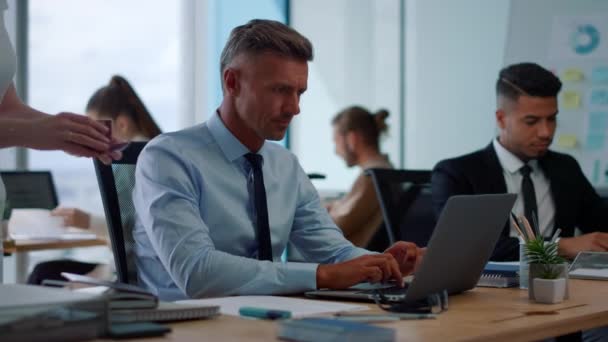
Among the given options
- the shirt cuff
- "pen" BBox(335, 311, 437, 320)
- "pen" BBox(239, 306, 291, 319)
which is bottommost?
the shirt cuff

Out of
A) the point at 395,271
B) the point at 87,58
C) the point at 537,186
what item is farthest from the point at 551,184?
the point at 87,58

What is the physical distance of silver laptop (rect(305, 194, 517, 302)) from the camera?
174 centimetres

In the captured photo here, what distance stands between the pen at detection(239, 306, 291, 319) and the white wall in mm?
4322

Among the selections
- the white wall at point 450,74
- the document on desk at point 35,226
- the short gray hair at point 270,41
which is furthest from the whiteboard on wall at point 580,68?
the short gray hair at point 270,41

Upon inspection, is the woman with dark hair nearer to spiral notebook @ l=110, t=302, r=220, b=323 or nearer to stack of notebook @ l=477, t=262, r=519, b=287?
stack of notebook @ l=477, t=262, r=519, b=287

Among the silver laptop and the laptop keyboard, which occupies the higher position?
the silver laptop

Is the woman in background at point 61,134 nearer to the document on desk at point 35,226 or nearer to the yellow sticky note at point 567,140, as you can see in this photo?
the document on desk at point 35,226

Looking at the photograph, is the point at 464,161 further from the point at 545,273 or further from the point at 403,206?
the point at 545,273

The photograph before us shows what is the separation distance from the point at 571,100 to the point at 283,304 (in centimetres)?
384

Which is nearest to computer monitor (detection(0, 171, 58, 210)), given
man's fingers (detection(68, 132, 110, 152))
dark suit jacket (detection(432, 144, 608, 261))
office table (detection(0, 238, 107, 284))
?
office table (detection(0, 238, 107, 284))

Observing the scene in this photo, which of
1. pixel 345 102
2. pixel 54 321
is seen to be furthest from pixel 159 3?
pixel 54 321

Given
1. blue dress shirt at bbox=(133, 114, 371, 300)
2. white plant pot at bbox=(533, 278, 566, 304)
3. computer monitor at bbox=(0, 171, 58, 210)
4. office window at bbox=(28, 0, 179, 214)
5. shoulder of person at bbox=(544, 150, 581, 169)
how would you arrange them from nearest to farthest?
1. white plant pot at bbox=(533, 278, 566, 304)
2. blue dress shirt at bbox=(133, 114, 371, 300)
3. shoulder of person at bbox=(544, 150, 581, 169)
4. computer monitor at bbox=(0, 171, 58, 210)
5. office window at bbox=(28, 0, 179, 214)

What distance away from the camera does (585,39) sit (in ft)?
17.0

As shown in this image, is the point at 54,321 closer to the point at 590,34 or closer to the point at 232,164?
the point at 232,164
